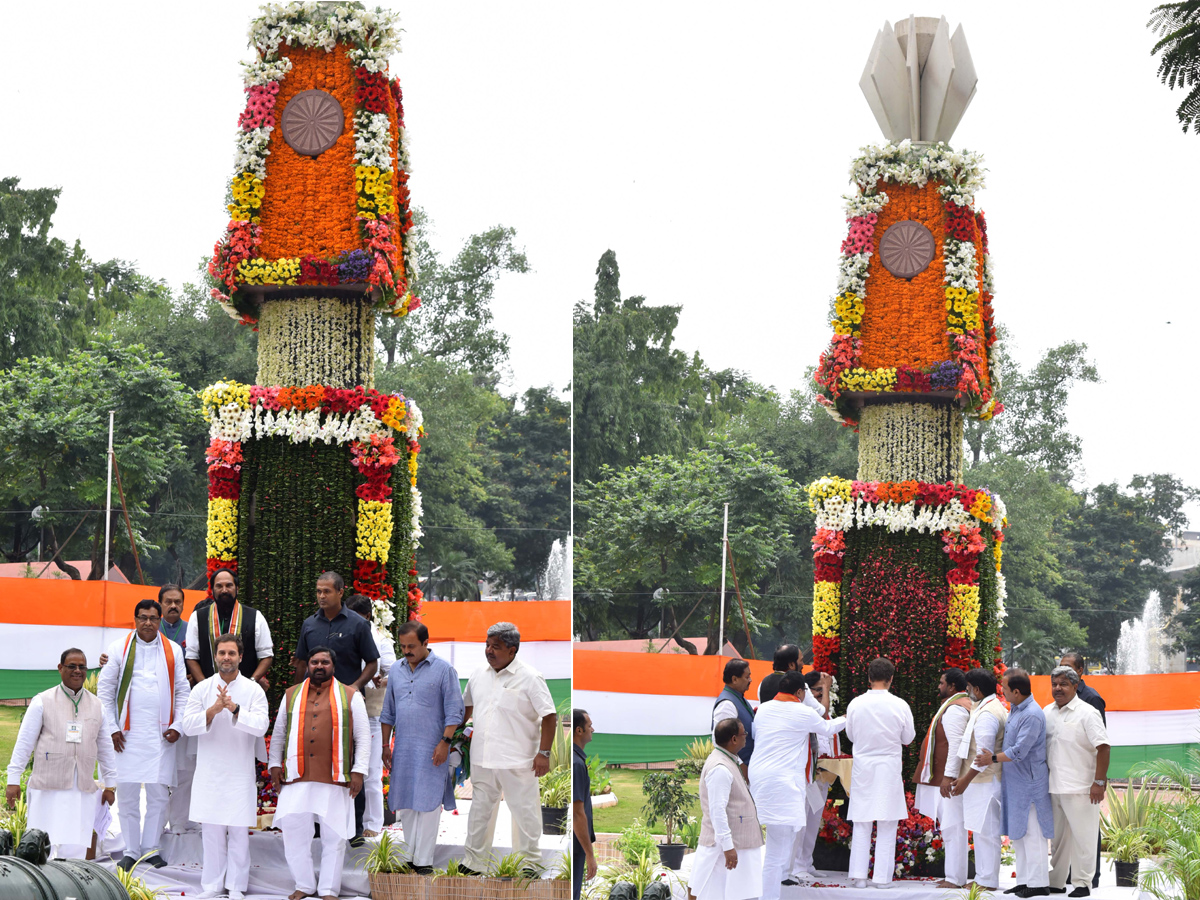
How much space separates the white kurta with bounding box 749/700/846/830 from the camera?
6.98 metres

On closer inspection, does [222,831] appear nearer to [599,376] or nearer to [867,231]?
[867,231]

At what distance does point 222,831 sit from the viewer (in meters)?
6.89

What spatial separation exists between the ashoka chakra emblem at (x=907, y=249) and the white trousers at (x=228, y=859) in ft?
19.4

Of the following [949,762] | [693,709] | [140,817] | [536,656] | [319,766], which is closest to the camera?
[319,766]

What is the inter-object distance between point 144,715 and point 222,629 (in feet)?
2.17

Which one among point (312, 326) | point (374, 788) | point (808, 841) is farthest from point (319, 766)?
point (808, 841)

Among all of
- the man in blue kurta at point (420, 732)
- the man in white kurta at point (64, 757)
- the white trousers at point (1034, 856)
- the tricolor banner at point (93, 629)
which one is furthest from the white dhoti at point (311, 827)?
the tricolor banner at point (93, 629)

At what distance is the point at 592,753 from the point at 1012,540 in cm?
873

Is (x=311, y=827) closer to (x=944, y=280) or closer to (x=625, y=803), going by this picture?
(x=944, y=280)

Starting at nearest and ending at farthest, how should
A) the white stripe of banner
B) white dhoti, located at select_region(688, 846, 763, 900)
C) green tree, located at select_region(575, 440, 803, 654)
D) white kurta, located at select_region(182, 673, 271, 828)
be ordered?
white dhoti, located at select_region(688, 846, 763, 900)
white kurta, located at select_region(182, 673, 271, 828)
the white stripe of banner
green tree, located at select_region(575, 440, 803, 654)

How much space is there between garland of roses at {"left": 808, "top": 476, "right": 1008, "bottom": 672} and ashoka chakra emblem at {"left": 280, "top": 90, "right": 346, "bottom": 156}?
4.34 metres

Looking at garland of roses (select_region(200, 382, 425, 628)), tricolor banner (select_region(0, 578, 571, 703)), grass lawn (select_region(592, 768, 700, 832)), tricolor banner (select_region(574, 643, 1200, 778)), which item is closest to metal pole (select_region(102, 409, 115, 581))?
tricolor banner (select_region(0, 578, 571, 703))

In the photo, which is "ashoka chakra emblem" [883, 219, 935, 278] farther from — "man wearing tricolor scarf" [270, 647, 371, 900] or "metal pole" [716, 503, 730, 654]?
"metal pole" [716, 503, 730, 654]

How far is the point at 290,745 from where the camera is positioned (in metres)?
6.69
